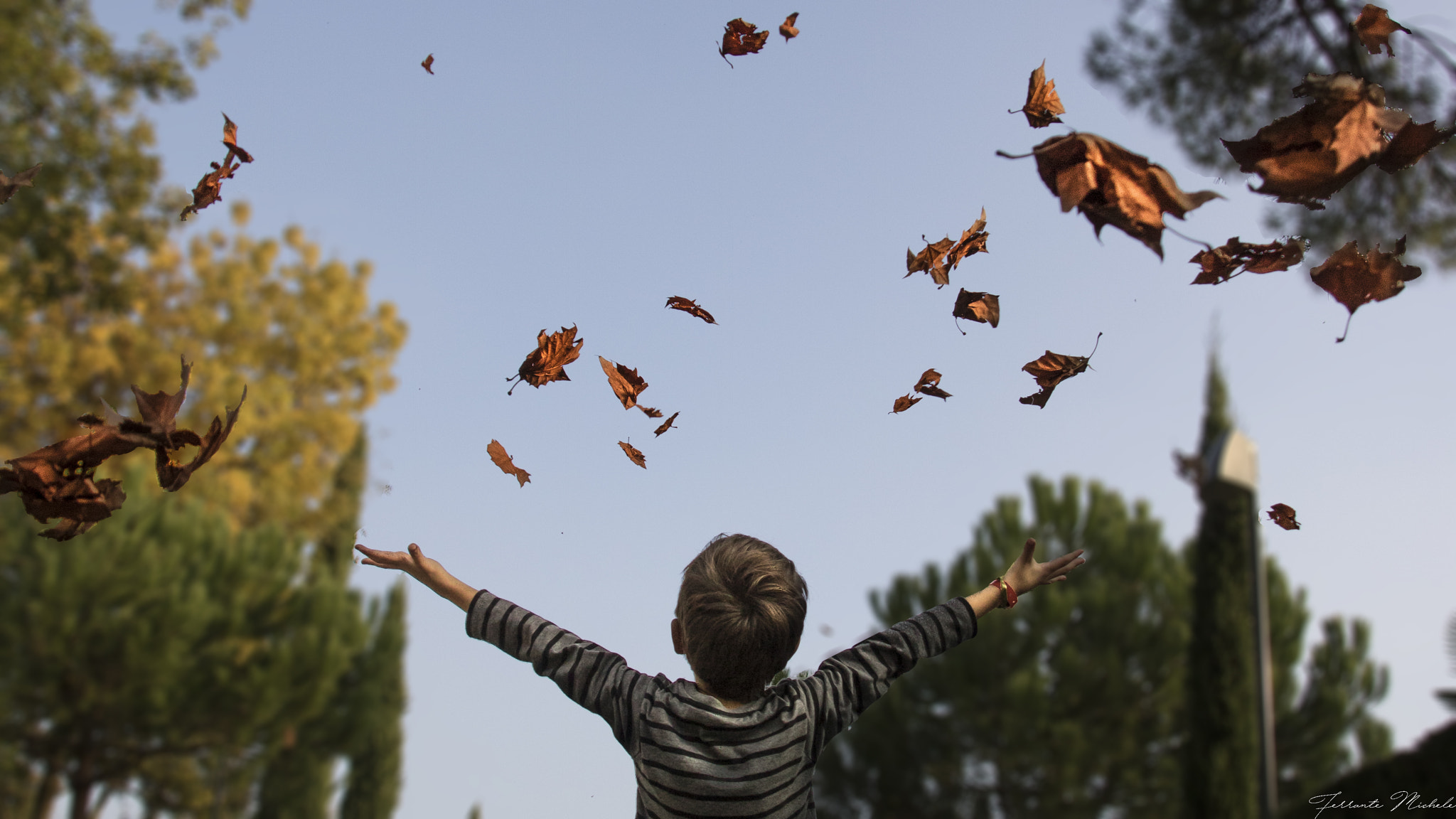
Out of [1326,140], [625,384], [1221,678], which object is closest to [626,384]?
[625,384]

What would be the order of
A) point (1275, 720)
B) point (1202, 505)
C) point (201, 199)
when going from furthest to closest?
1. point (1275, 720)
2. point (1202, 505)
3. point (201, 199)

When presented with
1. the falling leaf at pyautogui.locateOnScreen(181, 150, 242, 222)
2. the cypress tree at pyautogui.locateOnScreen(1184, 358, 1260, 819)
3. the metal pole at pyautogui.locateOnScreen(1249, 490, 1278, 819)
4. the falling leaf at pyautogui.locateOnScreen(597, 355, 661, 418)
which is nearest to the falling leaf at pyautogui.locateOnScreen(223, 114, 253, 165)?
the falling leaf at pyautogui.locateOnScreen(181, 150, 242, 222)

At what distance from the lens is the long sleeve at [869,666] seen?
5.65 ft

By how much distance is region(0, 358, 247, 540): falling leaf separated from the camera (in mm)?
2262

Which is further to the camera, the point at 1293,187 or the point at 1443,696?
the point at 1443,696

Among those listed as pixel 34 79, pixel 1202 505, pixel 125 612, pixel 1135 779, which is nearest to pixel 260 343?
pixel 125 612

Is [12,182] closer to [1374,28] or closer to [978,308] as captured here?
[978,308]

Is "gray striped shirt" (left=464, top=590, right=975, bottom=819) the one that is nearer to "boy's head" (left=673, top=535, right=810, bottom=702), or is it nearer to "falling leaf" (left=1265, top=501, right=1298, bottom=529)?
"boy's head" (left=673, top=535, right=810, bottom=702)

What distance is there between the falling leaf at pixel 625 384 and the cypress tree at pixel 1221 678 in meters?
9.74

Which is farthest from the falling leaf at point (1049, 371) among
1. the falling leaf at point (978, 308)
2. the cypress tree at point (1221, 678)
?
the cypress tree at point (1221, 678)

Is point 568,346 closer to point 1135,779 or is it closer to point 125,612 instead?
point 125,612

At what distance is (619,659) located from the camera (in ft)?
5.71

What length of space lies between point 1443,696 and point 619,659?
102 inches

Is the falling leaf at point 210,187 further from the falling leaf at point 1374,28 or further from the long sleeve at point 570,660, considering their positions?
the falling leaf at point 1374,28
